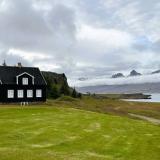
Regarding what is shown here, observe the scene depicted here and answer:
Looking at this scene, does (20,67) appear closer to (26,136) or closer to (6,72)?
(6,72)

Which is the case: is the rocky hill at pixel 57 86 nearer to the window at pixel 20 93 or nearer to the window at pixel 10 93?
the window at pixel 20 93

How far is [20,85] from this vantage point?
86.0m

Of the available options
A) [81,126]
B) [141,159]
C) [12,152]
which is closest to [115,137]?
[81,126]

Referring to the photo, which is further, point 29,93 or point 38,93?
point 38,93

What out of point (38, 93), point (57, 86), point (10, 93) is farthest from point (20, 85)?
point (57, 86)

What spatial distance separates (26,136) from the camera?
38.9m

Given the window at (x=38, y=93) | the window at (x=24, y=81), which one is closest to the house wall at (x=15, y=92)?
the window at (x=38, y=93)

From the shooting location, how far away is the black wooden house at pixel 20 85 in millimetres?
84188

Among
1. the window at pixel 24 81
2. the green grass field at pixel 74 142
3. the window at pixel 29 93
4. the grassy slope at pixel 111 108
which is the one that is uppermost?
the window at pixel 24 81

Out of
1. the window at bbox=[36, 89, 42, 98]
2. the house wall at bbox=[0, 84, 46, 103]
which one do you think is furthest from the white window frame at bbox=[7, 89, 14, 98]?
the window at bbox=[36, 89, 42, 98]

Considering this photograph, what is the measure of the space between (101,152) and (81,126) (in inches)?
656

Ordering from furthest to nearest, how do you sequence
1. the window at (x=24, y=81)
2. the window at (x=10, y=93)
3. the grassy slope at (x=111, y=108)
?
1. the grassy slope at (x=111, y=108)
2. the window at (x=24, y=81)
3. the window at (x=10, y=93)

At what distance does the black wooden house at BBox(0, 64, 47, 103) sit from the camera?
276ft

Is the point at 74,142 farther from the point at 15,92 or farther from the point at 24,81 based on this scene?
the point at 24,81
